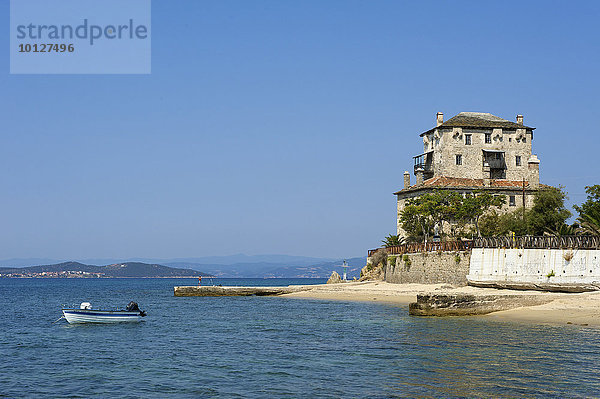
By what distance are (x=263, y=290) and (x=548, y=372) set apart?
184 ft

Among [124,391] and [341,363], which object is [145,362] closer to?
[124,391]

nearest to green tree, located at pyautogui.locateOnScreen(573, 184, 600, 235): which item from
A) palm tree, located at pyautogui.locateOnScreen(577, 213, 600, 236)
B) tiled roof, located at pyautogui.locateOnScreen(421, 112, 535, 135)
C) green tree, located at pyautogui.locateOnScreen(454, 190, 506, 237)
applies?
palm tree, located at pyautogui.locateOnScreen(577, 213, 600, 236)

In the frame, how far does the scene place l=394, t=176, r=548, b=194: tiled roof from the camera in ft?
267

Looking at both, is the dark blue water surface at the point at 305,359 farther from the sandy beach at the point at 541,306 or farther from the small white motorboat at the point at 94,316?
the sandy beach at the point at 541,306

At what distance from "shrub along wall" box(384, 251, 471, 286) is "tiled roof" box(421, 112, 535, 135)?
2237cm

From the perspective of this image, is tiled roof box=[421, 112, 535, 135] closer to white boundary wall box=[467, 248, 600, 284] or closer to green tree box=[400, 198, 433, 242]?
green tree box=[400, 198, 433, 242]

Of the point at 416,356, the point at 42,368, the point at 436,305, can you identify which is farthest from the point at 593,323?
the point at 42,368

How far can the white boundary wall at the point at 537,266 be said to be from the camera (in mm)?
49656

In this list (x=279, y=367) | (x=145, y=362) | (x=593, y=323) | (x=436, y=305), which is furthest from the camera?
(x=436, y=305)

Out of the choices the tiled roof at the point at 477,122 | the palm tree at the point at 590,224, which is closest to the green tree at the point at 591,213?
the palm tree at the point at 590,224

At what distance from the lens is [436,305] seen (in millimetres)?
42156

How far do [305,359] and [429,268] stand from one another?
39788mm

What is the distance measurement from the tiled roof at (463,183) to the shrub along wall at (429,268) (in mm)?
12903

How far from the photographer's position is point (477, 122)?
285ft
